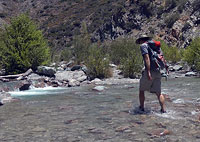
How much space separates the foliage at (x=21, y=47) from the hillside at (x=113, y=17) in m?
28.3

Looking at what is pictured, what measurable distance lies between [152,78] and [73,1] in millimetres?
98402

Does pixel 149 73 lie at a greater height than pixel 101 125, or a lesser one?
greater

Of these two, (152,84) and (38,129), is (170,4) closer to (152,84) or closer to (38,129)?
(152,84)

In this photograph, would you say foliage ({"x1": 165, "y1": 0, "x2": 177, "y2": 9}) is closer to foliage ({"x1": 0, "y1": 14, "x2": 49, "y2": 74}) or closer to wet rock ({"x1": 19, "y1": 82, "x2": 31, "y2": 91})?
foliage ({"x1": 0, "y1": 14, "x2": 49, "y2": 74})

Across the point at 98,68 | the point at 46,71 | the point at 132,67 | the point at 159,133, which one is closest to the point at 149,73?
the point at 159,133

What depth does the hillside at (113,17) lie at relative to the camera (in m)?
52.4

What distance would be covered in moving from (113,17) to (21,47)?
1741 inches

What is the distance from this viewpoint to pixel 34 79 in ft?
72.9

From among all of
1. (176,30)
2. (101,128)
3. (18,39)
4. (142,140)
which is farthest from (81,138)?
(176,30)

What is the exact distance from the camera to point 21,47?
1064 inches

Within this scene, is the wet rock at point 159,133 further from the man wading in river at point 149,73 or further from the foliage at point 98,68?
the foliage at point 98,68

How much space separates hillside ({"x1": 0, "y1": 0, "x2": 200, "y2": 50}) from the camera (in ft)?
172

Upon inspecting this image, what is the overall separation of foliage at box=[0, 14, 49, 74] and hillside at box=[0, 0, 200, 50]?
92.8 ft

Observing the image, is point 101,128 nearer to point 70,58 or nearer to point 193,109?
point 193,109
